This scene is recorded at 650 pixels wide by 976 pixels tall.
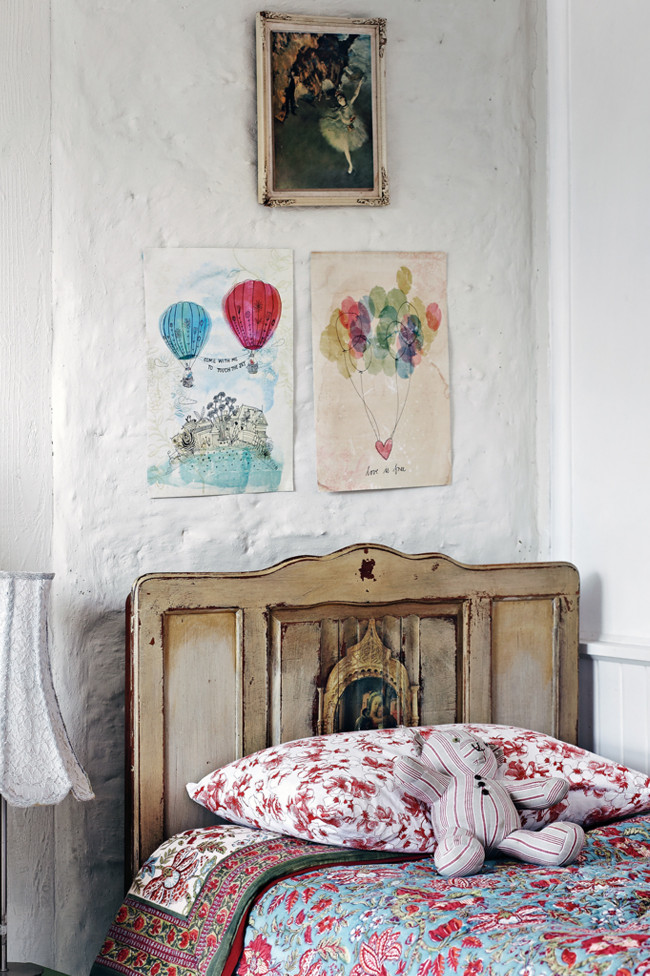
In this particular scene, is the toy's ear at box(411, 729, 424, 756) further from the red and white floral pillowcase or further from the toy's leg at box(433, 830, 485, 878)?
the toy's leg at box(433, 830, 485, 878)

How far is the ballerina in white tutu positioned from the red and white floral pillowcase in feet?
4.95

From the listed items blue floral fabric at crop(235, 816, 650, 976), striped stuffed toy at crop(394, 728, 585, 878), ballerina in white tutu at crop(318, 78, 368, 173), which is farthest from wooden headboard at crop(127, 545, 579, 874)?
ballerina in white tutu at crop(318, 78, 368, 173)

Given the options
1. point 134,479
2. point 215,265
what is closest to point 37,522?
point 134,479

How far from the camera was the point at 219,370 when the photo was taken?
2.53m

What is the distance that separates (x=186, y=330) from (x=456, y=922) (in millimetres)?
1552

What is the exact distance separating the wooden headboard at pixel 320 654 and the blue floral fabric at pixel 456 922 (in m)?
0.52

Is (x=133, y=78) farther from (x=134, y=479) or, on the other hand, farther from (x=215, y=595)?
(x=215, y=595)

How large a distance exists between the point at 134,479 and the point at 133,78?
1017 mm

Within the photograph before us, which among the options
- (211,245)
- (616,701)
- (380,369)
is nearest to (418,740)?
(616,701)

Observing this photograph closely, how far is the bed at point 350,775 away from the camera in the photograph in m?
1.62

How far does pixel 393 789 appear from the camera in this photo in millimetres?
2010

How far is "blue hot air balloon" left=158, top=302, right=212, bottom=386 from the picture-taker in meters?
2.50

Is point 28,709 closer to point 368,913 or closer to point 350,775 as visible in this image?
point 350,775

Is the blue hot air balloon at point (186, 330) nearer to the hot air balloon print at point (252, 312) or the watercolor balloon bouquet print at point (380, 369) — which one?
the hot air balloon print at point (252, 312)
